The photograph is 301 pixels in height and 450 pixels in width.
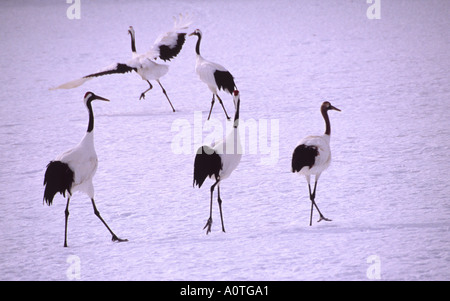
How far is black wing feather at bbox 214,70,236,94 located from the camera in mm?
7012

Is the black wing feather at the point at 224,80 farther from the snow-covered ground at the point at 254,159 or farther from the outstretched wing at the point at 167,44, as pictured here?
the outstretched wing at the point at 167,44

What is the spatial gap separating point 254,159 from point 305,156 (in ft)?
5.94

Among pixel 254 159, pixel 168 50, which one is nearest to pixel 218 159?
pixel 254 159

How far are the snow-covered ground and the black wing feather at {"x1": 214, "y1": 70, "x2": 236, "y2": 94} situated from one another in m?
0.51

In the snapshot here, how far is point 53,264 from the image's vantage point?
4.06 m

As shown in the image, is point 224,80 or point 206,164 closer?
point 206,164

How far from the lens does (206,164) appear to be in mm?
4391

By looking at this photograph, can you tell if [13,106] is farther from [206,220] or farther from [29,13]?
[29,13]

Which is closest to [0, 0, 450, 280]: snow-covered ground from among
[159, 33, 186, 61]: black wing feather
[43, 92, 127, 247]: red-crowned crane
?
[43, 92, 127, 247]: red-crowned crane

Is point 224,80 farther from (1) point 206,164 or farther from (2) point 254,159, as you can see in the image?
(1) point 206,164

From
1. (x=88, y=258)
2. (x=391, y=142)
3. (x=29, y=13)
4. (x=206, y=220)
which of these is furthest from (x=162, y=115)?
(x=29, y=13)

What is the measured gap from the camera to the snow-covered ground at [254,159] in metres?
4.01

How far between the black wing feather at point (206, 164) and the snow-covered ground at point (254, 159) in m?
0.41
